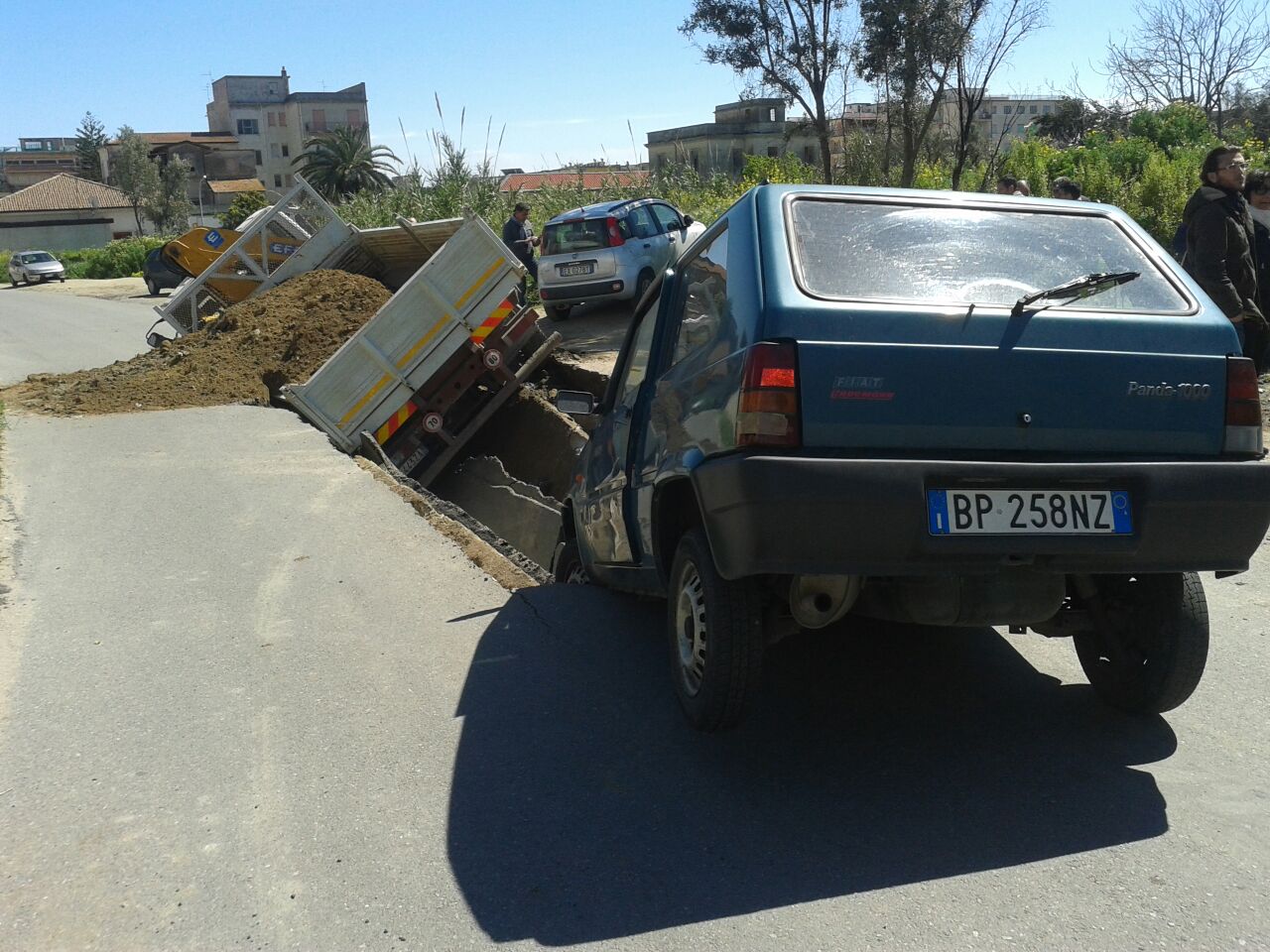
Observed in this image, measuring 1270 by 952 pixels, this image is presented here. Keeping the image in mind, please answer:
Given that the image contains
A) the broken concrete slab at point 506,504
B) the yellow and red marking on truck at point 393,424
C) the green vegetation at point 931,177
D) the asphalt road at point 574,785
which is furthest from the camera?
the green vegetation at point 931,177

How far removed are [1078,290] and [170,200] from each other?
96.2m

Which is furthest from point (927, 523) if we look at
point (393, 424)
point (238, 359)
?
point (238, 359)

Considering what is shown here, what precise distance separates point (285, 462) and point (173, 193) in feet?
300

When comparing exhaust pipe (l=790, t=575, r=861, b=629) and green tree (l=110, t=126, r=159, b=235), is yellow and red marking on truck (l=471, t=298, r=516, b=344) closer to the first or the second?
exhaust pipe (l=790, t=575, r=861, b=629)


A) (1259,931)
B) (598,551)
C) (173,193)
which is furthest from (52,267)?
(1259,931)

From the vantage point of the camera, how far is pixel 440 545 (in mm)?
7680

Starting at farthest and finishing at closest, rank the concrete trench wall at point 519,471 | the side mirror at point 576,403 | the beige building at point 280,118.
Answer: the beige building at point 280,118 < the concrete trench wall at point 519,471 < the side mirror at point 576,403

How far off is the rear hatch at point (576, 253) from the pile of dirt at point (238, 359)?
10.6 feet

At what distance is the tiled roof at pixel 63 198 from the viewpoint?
94.6 meters

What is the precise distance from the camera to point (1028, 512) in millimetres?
3680

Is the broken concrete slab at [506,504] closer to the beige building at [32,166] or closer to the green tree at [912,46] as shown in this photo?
the green tree at [912,46]

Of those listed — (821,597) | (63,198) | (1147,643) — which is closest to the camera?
(821,597)

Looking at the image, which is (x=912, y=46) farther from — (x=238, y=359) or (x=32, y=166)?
(x=32, y=166)

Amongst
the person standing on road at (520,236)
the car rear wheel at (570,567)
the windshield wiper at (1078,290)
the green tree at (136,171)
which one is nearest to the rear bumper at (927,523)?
the windshield wiper at (1078,290)
